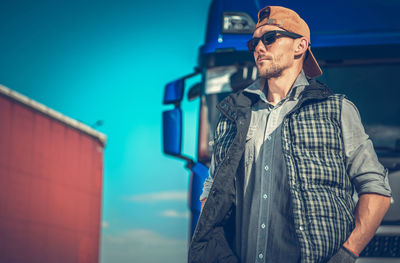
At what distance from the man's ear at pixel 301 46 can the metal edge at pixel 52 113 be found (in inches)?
488

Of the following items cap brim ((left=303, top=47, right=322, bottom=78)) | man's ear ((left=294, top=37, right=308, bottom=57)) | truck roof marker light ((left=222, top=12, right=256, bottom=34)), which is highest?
truck roof marker light ((left=222, top=12, right=256, bottom=34))

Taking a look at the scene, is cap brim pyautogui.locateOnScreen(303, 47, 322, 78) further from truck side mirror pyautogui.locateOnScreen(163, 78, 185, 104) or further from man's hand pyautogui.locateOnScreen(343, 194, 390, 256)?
truck side mirror pyautogui.locateOnScreen(163, 78, 185, 104)

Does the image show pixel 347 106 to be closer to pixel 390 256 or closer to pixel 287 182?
pixel 287 182

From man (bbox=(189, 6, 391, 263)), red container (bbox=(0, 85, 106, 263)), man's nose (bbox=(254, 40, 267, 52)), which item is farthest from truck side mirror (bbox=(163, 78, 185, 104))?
red container (bbox=(0, 85, 106, 263))

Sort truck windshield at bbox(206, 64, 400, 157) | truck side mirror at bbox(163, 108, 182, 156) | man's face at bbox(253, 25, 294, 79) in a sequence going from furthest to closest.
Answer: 1. truck side mirror at bbox(163, 108, 182, 156)
2. truck windshield at bbox(206, 64, 400, 157)
3. man's face at bbox(253, 25, 294, 79)

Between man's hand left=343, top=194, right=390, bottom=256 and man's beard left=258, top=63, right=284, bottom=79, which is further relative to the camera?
man's beard left=258, top=63, right=284, bottom=79

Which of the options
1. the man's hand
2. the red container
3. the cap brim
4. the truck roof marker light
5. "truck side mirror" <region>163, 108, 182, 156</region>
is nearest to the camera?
the man's hand

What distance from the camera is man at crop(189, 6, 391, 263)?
1892 millimetres

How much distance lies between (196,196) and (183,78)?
1.13 m

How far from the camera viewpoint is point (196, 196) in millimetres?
3461

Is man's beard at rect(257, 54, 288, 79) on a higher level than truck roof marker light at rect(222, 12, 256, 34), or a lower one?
lower

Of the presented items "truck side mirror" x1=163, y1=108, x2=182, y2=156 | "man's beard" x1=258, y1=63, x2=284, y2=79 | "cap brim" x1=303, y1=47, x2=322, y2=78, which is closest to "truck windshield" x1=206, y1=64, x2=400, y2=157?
"truck side mirror" x1=163, y1=108, x2=182, y2=156

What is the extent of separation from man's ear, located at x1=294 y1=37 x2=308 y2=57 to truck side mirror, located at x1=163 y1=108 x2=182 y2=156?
5.07 ft

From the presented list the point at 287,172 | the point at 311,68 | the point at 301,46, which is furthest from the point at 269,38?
the point at 287,172
